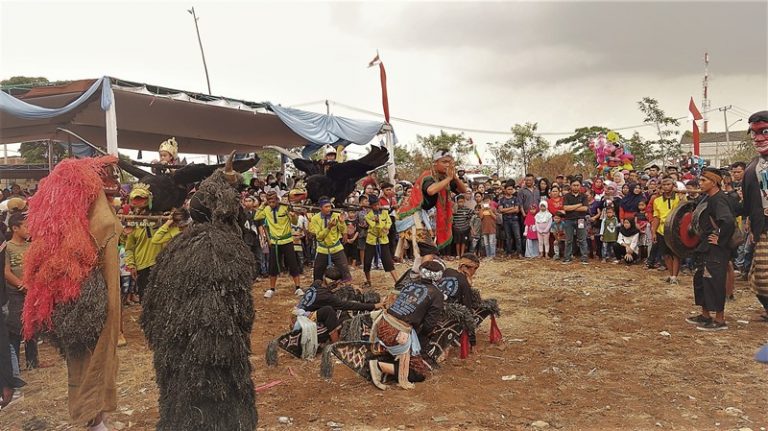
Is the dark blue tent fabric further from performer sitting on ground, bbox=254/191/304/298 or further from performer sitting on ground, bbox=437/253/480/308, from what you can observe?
performer sitting on ground, bbox=437/253/480/308

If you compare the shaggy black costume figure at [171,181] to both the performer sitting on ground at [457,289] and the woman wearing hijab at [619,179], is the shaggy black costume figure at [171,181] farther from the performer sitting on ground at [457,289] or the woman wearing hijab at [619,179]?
the woman wearing hijab at [619,179]

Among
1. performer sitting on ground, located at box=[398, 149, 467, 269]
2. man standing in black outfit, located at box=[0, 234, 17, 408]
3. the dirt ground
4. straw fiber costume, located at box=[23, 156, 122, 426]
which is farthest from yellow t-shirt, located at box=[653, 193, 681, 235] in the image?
man standing in black outfit, located at box=[0, 234, 17, 408]

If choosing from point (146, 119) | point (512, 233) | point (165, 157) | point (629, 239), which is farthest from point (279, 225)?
point (629, 239)

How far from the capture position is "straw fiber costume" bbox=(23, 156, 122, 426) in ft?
11.3

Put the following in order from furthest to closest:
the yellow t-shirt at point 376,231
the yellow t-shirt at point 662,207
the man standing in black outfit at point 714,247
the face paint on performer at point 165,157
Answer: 1. the yellow t-shirt at point 376,231
2. the yellow t-shirt at point 662,207
3. the man standing in black outfit at point 714,247
4. the face paint on performer at point 165,157

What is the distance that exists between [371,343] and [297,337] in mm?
1042

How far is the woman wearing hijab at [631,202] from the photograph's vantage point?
421 inches

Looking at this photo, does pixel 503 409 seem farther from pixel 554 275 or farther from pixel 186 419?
pixel 554 275

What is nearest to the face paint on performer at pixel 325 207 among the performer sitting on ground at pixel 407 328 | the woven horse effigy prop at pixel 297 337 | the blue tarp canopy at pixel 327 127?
the woven horse effigy prop at pixel 297 337

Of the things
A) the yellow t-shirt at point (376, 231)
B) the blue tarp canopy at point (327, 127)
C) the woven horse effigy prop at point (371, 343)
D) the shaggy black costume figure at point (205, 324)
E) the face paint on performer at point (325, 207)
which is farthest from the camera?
the blue tarp canopy at point (327, 127)

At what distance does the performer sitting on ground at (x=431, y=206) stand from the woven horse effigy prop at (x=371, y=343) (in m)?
0.68

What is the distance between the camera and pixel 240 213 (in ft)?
11.6

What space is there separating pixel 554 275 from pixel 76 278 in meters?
8.53

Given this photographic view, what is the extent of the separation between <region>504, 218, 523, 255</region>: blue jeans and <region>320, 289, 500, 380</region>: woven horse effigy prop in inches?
276
